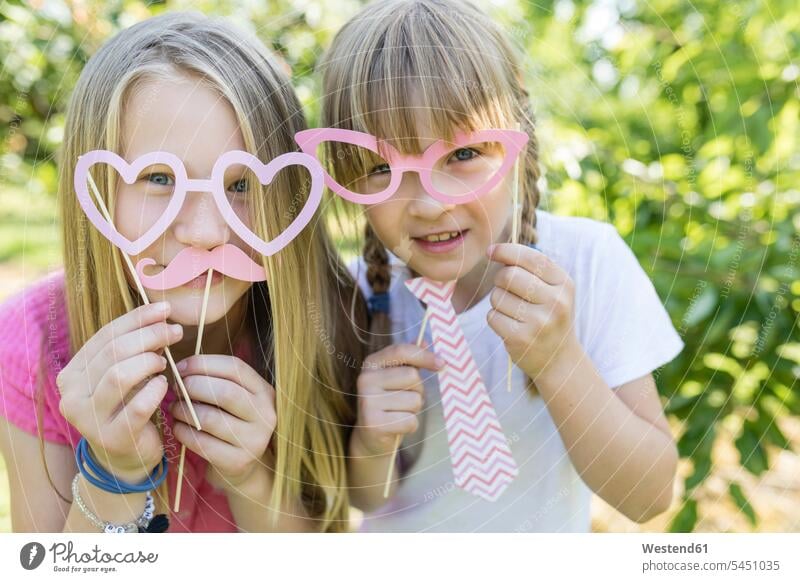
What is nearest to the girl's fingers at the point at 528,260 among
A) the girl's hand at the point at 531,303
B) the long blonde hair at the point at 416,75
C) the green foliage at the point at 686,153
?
the girl's hand at the point at 531,303

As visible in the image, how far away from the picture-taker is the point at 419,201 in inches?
25.7

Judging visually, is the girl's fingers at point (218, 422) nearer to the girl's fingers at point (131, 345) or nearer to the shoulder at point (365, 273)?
the girl's fingers at point (131, 345)

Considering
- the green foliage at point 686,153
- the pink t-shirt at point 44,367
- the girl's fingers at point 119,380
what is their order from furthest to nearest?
the green foliage at point 686,153, the pink t-shirt at point 44,367, the girl's fingers at point 119,380

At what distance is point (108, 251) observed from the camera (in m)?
0.67

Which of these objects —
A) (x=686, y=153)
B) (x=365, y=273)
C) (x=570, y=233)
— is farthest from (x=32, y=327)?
(x=686, y=153)

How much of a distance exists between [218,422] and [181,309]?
0.33 ft

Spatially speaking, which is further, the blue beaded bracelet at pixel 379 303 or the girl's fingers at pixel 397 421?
the blue beaded bracelet at pixel 379 303

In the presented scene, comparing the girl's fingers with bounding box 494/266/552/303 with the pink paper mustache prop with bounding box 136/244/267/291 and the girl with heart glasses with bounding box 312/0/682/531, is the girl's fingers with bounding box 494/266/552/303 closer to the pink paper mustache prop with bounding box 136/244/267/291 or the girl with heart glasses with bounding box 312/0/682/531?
the girl with heart glasses with bounding box 312/0/682/531

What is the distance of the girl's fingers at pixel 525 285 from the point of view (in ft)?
2.18

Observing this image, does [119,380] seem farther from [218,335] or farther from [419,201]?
[419,201]

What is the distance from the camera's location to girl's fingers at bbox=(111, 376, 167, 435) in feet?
2.02

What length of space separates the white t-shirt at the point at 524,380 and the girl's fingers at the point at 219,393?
19 cm

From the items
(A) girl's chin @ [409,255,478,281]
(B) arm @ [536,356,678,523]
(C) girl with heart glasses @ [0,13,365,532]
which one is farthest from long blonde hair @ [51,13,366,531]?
(B) arm @ [536,356,678,523]
